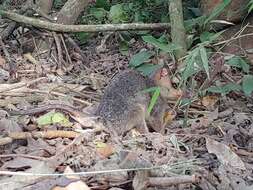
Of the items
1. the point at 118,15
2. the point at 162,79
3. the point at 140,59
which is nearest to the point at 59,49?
the point at 140,59

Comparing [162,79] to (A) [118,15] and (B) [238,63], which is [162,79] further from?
(A) [118,15]

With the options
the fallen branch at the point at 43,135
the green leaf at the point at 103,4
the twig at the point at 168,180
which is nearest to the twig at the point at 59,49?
the green leaf at the point at 103,4

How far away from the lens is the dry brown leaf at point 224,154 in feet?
10.4

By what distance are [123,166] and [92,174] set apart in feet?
0.56

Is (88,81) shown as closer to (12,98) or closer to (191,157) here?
(12,98)

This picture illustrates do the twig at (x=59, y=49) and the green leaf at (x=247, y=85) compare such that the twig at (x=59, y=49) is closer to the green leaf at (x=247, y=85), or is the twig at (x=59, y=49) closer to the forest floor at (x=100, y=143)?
the forest floor at (x=100, y=143)

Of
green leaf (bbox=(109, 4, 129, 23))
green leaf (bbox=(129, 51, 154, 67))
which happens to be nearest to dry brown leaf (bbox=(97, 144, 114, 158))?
green leaf (bbox=(129, 51, 154, 67))

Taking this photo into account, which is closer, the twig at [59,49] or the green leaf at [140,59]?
the green leaf at [140,59]

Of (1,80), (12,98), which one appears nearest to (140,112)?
(12,98)

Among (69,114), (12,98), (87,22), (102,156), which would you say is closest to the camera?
(102,156)

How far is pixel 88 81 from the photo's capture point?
15.0 ft

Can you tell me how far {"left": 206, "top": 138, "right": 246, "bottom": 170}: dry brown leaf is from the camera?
3156 millimetres

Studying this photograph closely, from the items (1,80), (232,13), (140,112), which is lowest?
(140,112)

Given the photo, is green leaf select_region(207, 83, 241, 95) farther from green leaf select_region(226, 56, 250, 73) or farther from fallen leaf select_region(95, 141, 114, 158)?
fallen leaf select_region(95, 141, 114, 158)
